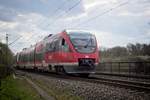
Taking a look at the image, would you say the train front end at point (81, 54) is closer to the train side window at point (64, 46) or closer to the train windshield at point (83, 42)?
the train windshield at point (83, 42)

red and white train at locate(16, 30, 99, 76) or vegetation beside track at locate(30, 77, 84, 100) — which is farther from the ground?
red and white train at locate(16, 30, 99, 76)

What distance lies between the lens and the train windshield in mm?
24312

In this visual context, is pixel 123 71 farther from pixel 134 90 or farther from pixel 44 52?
pixel 134 90

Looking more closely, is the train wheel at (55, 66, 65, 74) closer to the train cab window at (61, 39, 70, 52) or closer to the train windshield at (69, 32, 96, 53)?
the train cab window at (61, 39, 70, 52)

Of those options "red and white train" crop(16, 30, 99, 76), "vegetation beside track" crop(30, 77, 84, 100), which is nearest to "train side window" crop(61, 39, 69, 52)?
"red and white train" crop(16, 30, 99, 76)

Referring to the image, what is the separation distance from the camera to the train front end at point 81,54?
945 inches

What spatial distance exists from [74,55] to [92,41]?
82.3 inches

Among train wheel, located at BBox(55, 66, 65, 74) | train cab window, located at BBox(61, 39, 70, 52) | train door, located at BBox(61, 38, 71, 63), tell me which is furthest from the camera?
train wheel, located at BBox(55, 66, 65, 74)

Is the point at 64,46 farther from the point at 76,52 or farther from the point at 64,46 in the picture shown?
the point at 76,52

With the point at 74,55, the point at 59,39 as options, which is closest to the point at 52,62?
the point at 59,39

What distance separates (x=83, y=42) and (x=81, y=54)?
1.07 metres

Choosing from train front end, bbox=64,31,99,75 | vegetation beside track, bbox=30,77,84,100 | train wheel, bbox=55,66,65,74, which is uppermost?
train front end, bbox=64,31,99,75

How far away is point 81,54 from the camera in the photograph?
78.9 ft

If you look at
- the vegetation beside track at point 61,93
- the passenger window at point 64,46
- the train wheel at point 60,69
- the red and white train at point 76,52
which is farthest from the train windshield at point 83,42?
the vegetation beside track at point 61,93
